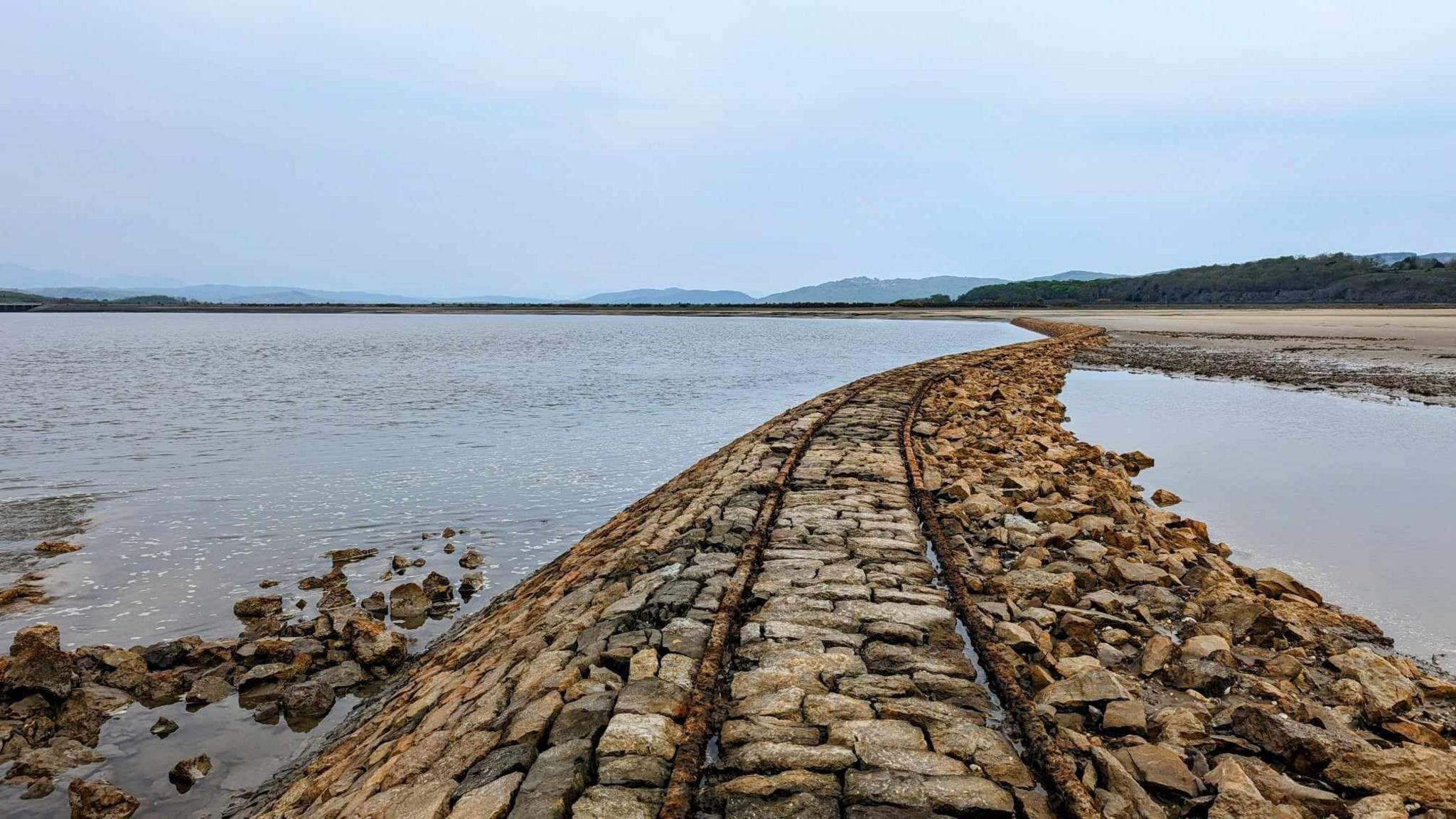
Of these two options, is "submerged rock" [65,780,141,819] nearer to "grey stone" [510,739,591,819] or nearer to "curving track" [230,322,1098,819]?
"curving track" [230,322,1098,819]

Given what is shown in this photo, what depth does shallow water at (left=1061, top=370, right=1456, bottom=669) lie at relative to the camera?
6480mm

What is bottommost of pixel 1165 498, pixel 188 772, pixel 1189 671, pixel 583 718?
pixel 188 772

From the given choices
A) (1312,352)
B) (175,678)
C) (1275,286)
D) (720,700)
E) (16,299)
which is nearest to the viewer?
(720,700)

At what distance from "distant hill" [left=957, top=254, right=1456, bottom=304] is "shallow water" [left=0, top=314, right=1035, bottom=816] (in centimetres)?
8370

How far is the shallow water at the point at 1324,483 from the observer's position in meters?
6.48

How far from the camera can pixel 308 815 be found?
153 inches

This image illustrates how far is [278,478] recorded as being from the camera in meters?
12.3

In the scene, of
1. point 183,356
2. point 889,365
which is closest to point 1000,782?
point 889,365

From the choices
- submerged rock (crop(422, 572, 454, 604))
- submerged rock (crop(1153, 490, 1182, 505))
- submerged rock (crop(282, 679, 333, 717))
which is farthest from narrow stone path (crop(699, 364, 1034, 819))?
submerged rock (crop(1153, 490, 1182, 505))

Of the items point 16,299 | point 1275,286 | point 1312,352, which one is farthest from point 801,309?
point 16,299

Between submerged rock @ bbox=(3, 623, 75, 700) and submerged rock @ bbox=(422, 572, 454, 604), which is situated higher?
submerged rock @ bbox=(3, 623, 75, 700)

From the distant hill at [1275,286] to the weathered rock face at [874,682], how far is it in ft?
315

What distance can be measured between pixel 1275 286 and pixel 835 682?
117 meters

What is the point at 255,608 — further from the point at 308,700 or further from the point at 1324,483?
the point at 1324,483
